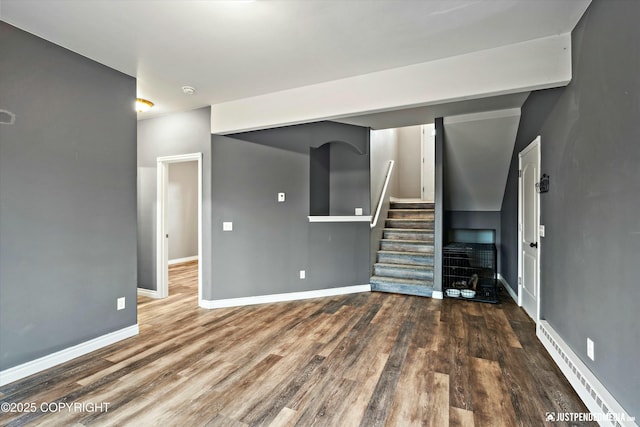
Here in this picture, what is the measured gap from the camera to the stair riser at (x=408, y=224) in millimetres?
5398

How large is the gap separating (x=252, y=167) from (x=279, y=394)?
9.23 ft

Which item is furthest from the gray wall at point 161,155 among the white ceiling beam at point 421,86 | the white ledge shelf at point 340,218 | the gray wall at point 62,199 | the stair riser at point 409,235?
the stair riser at point 409,235

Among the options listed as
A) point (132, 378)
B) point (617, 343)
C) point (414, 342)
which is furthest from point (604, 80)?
point (132, 378)

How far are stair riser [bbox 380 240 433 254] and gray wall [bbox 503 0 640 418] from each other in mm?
2309

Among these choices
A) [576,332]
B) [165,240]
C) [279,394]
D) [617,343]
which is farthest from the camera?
[165,240]

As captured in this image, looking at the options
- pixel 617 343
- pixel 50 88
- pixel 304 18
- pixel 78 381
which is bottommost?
pixel 78 381

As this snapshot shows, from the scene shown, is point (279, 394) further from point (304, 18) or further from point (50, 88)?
point (50, 88)

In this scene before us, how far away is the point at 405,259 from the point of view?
497 cm

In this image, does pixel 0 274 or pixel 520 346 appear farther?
pixel 520 346

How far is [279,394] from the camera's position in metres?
2.04

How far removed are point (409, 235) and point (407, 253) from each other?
468 mm

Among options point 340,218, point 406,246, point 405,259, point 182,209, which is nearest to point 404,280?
point 405,259

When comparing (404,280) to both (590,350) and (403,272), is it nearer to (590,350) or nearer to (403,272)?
(403,272)

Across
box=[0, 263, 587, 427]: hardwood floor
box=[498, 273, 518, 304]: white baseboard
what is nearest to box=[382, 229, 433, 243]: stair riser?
box=[498, 273, 518, 304]: white baseboard
